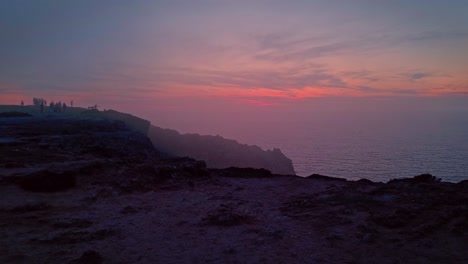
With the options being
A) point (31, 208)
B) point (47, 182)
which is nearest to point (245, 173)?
point (47, 182)

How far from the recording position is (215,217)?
10.8 m

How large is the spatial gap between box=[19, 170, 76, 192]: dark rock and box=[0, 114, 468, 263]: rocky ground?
38 millimetres

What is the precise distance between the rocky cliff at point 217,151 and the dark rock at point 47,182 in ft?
179

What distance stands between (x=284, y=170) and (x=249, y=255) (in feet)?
230

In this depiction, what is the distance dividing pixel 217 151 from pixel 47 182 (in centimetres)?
5970

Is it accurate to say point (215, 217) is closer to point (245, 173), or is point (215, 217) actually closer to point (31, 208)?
point (31, 208)

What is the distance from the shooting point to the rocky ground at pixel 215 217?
8391 mm

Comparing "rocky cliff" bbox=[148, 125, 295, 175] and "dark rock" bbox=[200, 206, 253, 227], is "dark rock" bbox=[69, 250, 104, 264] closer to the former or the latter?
"dark rock" bbox=[200, 206, 253, 227]

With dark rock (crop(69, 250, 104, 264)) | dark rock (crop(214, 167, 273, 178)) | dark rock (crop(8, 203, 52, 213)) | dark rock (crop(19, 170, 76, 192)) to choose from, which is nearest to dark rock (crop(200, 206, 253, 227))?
dark rock (crop(69, 250, 104, 264))

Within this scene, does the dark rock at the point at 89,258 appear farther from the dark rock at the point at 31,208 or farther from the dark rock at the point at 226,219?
the dark rock at the point at 31,208

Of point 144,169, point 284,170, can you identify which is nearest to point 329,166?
point 284,170

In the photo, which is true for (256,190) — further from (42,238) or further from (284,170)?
(284,170)

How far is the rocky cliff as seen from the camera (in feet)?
233

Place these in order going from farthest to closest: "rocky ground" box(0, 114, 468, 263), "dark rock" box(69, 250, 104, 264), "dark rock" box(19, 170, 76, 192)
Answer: "dark rock" box(19, 170, 76, 192), "rocky ground" box(0, 114, 468, 263), "dark rock" box(69, 250, 104, 264)
